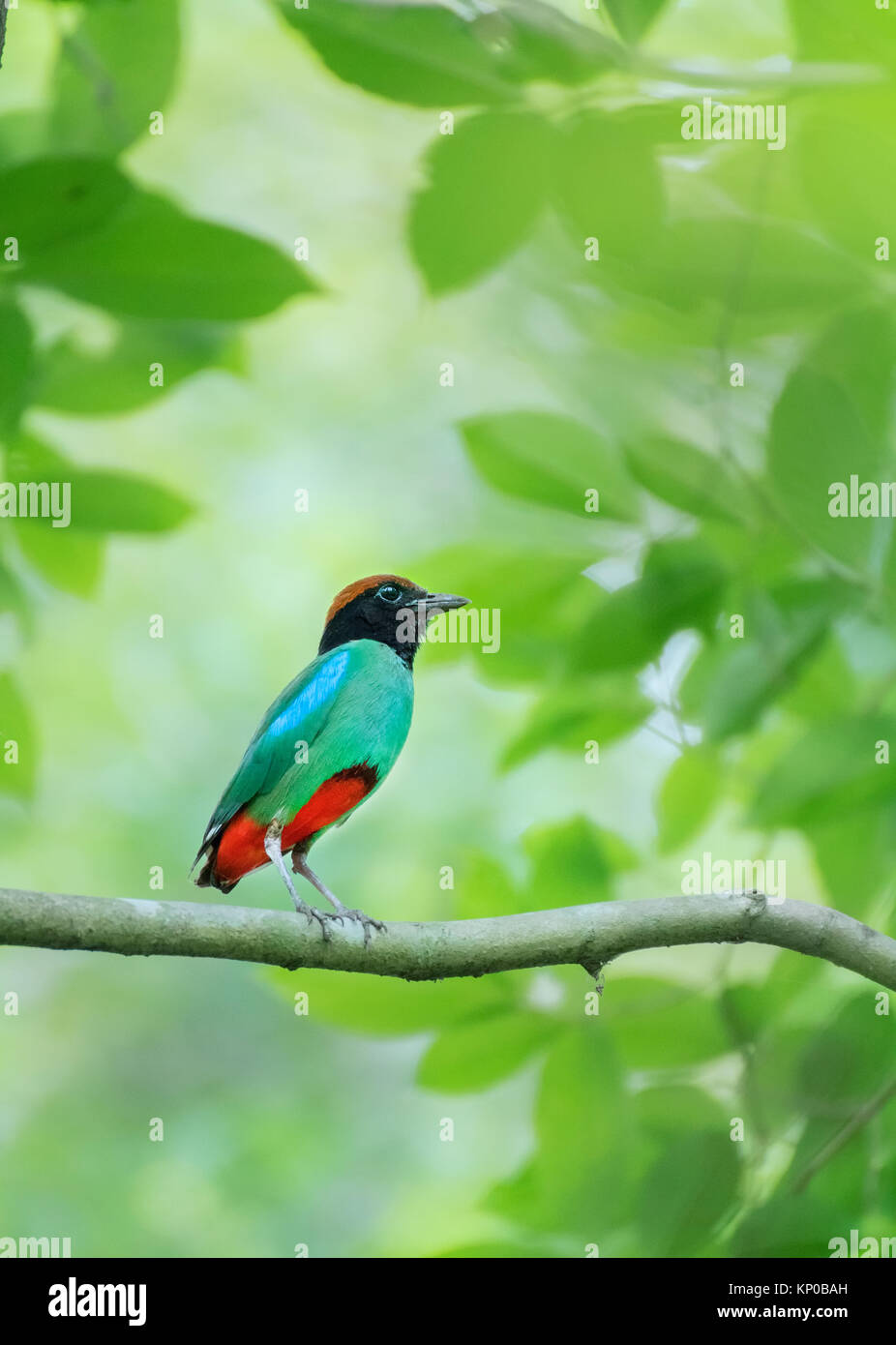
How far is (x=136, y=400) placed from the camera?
2.30 m

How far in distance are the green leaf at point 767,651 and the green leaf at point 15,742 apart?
4.19ft

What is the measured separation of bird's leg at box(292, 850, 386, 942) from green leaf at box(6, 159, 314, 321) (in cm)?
102

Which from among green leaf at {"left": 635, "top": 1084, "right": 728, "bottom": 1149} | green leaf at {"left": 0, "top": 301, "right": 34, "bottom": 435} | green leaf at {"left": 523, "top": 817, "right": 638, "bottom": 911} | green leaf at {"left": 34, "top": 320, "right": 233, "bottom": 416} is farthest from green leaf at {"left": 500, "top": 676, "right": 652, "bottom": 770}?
green leaf at {"left": 0, "top": 301, "right": 34, "bottom": 435}

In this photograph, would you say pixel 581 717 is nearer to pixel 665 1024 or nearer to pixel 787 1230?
pixel 665 1024

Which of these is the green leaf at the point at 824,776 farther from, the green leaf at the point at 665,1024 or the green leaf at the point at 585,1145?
the green leaf at the point at 585,1145

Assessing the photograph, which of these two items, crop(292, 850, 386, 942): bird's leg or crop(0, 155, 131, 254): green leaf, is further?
crop(292, 850, 386, 942): bird's leg

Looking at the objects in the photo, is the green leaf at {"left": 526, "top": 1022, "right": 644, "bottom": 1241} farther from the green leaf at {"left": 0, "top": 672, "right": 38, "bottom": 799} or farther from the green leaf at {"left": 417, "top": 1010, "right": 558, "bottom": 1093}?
the green leaf at {"left": 0, "top": 672, "right": 38, "bottom": 799}

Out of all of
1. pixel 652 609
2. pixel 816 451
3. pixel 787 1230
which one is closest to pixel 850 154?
pixel 816 451

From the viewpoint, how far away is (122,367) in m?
2.31

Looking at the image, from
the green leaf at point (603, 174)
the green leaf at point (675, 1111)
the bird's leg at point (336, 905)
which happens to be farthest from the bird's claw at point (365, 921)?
the green leaf at point (603, 174)

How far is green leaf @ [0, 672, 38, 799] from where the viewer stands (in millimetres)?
2279

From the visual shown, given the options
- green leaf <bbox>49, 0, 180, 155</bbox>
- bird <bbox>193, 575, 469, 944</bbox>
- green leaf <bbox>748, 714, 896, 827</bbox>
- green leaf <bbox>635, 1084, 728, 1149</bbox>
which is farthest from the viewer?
bird <bbox>193, 575, 469, 944</bbox>

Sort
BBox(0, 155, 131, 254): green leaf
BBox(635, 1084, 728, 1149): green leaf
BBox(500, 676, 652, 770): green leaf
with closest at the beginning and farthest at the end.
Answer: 1. BBox(0, 155, 131, 254): green leaf
2. BBox(635, 1084, 728, 1149): green leaf
3. BBox(500, 676, 652, 770): green leaf

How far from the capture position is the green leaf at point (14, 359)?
2.00m
